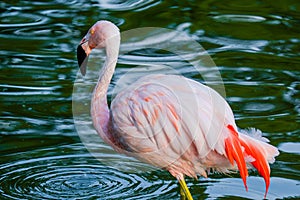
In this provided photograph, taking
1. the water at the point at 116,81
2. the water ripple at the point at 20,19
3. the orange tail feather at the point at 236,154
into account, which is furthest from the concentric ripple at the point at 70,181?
the water ripple at the point at 20,19

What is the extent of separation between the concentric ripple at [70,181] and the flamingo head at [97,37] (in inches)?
33.0

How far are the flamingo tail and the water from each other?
0.43 m

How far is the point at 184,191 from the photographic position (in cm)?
563

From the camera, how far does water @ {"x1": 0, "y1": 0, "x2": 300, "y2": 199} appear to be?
6000 millimetres

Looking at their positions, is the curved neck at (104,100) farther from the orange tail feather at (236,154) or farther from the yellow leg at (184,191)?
the orange tail feather at (236,154)

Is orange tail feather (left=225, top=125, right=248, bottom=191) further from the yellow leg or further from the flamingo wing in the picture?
the yellow leg

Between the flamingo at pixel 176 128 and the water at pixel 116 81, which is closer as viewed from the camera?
the flamingo at pixel 176 128

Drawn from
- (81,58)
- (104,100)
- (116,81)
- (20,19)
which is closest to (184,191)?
(104,100)

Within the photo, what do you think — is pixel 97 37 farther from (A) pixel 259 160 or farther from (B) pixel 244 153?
(A) pixel 259 160

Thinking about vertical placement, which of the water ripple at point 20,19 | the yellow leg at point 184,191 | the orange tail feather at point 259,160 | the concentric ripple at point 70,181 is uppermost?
the orange tail feather at point 259,160

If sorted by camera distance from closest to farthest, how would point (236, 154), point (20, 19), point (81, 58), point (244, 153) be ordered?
point (236, 154)
point (244, 153)
point (81, 58)
point (20, 19)

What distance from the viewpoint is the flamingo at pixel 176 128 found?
211 inches

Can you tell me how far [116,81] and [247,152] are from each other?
280cm

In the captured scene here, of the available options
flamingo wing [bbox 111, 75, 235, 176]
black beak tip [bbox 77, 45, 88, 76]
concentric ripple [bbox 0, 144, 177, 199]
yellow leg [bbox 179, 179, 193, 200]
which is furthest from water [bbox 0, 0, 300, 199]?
black beak tip [bbox 77, 45, 88, 76]
